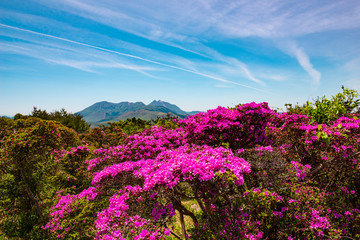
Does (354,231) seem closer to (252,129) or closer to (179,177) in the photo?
(252,129)

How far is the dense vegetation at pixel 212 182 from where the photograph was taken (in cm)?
452

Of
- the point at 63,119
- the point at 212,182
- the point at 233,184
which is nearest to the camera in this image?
the point at 212,182

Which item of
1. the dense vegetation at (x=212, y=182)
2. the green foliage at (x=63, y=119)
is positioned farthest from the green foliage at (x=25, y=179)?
the green foliage at (x=63, y=119)

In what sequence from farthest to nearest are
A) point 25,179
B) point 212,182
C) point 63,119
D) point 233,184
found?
point 63,119 < point 25,179 < point 233,184 < point 212,182

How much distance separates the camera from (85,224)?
650 cm

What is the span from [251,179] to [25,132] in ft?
28.5

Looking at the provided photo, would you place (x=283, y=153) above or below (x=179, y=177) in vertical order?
above

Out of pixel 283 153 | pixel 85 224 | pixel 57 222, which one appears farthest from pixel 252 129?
pixel 57 222

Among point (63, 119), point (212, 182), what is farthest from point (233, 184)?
point (63, 119)

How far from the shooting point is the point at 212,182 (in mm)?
4367

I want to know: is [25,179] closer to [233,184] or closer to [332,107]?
[233,184]

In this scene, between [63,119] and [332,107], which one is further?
[63,119]

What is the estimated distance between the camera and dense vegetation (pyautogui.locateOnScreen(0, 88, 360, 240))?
4.52 meters

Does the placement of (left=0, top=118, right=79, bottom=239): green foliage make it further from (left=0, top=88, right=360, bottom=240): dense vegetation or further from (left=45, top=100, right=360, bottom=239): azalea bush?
(left=45, top=100, right=360, bottom=239): azalea bush
